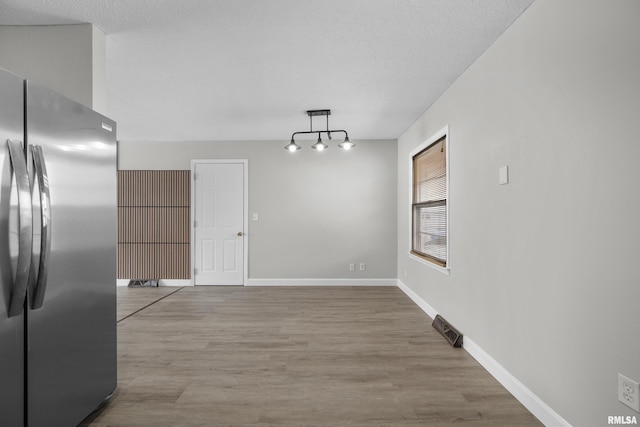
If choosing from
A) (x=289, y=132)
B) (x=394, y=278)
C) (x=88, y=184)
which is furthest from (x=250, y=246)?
(x=88, y=184)

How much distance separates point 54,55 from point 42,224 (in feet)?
4.81

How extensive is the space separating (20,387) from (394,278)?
192 inches

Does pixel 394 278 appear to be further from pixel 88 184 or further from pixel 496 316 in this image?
pixel 88 184

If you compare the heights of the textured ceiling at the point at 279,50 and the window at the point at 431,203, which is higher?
the textured ceiling at the point at 279,50

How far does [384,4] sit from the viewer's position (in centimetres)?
202

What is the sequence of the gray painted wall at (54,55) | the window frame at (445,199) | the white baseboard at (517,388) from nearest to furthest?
the white baseboard at (517,388) → the gray painted wall at (54,55) → the window frame at (445,199)

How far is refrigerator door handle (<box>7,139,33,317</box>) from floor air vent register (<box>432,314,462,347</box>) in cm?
301

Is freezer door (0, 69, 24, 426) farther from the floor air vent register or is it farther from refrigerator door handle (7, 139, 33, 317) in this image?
the floor air vent register

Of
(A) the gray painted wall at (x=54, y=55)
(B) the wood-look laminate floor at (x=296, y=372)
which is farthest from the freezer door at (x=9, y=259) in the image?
(A) the gray painted wall at (x=54, y=55)

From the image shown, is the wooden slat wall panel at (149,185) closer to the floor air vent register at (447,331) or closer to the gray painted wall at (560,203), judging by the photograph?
the floor air vent register at (447,331)

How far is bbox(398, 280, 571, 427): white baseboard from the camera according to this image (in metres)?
1.85

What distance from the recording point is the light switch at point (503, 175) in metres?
→ 2.31

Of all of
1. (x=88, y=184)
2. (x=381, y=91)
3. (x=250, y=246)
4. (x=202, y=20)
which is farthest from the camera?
(x=250, y=246)

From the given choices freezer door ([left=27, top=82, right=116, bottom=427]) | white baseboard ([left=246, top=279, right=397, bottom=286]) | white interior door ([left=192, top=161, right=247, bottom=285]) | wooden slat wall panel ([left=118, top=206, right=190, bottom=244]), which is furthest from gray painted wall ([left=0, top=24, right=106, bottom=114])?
white baseboard ([left=246, top=279, right=397, bottom=286])
